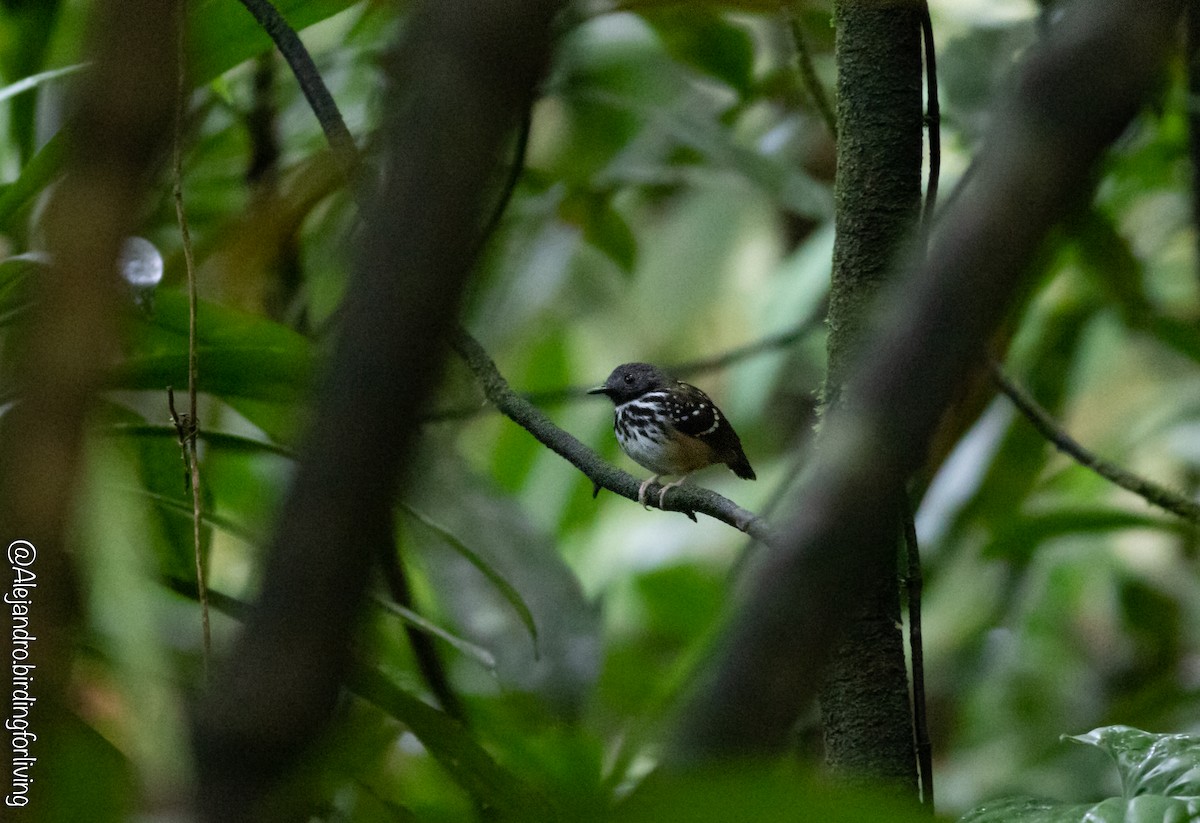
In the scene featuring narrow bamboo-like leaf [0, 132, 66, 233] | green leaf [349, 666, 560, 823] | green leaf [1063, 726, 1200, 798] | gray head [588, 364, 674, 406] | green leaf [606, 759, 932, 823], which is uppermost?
gray head [588, 364, 674, 406]

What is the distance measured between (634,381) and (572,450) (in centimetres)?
156

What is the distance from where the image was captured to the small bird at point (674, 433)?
2.85 metres

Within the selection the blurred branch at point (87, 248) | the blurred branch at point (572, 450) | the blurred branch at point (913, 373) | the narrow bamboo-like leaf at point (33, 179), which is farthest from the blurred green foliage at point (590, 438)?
the blurred branch at point (913, 373)

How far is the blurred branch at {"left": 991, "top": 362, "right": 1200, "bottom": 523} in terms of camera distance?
2053 mm

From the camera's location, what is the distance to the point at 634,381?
3.09 metres

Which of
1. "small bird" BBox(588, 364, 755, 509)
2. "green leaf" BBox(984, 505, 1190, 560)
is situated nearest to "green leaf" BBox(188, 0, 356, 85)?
"small bird" BBox(588, 364, 755, 509)

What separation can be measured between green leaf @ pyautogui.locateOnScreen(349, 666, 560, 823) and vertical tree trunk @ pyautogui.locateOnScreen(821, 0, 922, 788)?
553mm

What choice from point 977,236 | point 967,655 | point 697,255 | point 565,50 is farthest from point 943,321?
point 697,255

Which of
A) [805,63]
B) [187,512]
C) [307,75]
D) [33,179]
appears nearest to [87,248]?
[307,75]

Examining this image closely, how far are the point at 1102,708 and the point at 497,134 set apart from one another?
3710mm

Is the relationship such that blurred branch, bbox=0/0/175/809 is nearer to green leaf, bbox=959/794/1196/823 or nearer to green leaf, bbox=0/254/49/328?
green leaf, bbox=959/794/1196/823

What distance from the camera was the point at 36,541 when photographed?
49 cm

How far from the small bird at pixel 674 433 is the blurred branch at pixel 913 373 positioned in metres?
2.36

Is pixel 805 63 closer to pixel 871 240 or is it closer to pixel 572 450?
pixel 871 240
